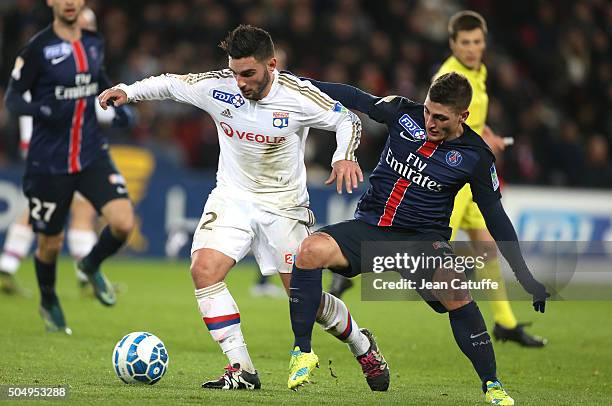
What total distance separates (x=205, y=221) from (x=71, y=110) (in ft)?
9.23

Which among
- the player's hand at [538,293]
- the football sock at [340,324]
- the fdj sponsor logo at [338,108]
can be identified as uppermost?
the fdj sponsor logo at [338,108]

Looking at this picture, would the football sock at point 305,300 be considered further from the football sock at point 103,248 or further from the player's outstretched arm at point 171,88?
the football sock at point 103,248

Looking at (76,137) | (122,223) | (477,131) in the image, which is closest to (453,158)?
(477,131)

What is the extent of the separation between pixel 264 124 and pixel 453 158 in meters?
1.19

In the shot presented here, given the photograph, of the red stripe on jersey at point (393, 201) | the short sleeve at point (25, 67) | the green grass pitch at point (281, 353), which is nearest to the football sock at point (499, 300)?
the green grass pitch at point (281, 353)

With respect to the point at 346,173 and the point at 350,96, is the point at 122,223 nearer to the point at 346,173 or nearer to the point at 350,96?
the point at 350,96

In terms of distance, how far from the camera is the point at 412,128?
6.50 meters

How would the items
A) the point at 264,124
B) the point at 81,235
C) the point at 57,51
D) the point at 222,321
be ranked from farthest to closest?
the point at 81,235
the point at 57,51
the point at 264,124
the point at 222,321

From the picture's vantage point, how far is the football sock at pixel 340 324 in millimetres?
6734

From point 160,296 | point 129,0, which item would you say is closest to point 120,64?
point 129,0

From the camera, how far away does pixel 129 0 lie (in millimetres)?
18125

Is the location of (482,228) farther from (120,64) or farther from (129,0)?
(129,0)

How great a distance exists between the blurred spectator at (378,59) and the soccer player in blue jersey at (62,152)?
20.4 feet

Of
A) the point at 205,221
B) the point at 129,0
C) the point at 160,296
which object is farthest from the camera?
the point at 129,0
